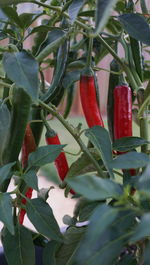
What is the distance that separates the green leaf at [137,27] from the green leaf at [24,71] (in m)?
0.15

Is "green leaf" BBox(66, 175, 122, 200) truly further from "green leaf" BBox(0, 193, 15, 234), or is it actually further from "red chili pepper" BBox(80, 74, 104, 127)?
"red chili pepper" BBox(80, 74, 104, 127)

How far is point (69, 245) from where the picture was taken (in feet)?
2.30

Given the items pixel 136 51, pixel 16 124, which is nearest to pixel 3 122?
pixel 16 124

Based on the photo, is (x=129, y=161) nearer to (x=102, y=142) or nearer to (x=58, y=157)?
(x=102, y=142)

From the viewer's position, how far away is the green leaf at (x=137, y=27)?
58 cm

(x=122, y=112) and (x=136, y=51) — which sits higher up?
(x=136, y=51)

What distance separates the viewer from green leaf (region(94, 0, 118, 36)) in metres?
0.35

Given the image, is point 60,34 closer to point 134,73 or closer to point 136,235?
point 134,73

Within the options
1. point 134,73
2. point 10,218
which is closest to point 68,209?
point 134,73

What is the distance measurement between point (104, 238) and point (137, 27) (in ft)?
1.09

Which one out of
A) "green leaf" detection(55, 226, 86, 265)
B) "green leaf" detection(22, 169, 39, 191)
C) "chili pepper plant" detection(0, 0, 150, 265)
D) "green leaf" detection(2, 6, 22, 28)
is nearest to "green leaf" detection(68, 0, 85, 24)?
"chili pepper plant" detection(0, 0, 150, 265)

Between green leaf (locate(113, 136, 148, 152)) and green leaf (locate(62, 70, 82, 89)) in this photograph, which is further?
green leaf (locate(62, 70, 82, 89))

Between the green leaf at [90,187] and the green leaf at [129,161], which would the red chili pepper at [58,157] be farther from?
the green leaf at [90,187]

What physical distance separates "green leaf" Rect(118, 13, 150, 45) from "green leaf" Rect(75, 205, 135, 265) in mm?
272
